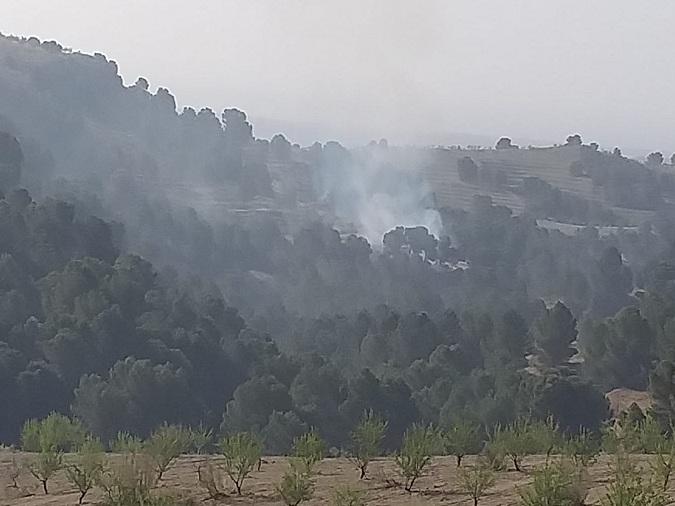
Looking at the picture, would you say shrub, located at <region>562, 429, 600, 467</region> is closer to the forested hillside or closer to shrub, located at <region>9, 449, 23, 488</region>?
shrub, located at <region>9, 449, 23, 488</region>

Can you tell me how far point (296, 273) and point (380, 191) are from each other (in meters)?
35.1

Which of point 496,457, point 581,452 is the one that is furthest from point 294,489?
point 581,452

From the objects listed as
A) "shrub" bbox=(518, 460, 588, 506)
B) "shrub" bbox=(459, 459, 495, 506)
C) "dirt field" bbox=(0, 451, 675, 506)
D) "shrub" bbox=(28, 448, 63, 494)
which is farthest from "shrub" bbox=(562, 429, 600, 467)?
"shrub" bbox=(28, 448, 63, 494)

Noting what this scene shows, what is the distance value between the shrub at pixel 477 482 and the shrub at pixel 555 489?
4.60 ft

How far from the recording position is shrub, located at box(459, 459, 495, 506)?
37.8 feet

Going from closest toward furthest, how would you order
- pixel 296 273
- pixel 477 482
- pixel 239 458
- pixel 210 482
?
pixel 477 482
pixel 210 482
pixel 239 458
pixel 296 273

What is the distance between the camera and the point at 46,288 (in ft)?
118

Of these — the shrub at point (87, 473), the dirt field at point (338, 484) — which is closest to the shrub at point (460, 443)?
the dirt field at point (338, 484)

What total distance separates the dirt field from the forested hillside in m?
10.8

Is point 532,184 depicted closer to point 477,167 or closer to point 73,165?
point 477,167

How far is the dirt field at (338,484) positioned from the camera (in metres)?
12.1

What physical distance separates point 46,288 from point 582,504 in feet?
94.8

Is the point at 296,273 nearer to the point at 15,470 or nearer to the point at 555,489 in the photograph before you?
the point at 15,470

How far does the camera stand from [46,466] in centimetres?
1388
